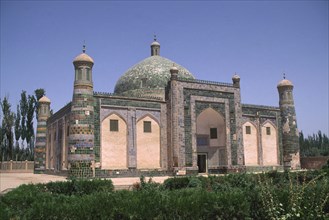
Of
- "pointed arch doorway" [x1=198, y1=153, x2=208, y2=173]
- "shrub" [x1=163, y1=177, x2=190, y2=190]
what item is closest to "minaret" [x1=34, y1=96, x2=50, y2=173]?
"pointed arch doorway" [x1=198, y1=153, x2=208, y2=173]

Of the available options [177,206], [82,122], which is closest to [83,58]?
[82,122]

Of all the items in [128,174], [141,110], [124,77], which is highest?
[124,77]

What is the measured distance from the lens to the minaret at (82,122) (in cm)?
1998

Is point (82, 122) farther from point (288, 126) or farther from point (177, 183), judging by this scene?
point (288, 126)

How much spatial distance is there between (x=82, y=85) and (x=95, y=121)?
8.13 feet

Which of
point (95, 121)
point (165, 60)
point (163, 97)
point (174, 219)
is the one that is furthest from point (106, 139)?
Answer: point (174, 219)

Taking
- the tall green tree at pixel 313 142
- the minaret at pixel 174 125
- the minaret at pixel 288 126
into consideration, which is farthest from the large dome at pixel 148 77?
the tall green tree at pixel 313 142

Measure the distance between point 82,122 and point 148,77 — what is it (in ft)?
30.8

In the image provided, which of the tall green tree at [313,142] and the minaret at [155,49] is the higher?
the minaret at [155,49]

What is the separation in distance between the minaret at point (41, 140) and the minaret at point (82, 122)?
11175mm

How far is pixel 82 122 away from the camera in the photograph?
67.4ft

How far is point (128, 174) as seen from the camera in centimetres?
2172

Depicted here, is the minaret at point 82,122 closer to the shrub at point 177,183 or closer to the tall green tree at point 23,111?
the shrub at point 177,183

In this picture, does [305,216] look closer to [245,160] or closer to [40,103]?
[245,160]
